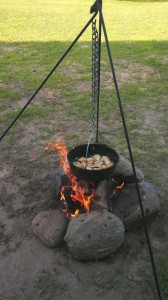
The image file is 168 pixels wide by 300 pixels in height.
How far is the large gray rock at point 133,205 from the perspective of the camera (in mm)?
3529

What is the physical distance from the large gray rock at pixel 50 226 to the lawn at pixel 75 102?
0.71 feet

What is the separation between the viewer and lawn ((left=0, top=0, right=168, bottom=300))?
4445mm

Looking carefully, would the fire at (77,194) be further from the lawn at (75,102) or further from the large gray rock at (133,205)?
the lawn at (75,102)

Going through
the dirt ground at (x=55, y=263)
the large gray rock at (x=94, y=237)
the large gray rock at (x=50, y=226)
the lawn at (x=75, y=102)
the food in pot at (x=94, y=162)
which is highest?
the food in pot at (x=94, y=162)

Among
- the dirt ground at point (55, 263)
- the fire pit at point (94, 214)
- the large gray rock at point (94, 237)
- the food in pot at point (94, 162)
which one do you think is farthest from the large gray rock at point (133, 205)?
the food in pot at point (94, 162)

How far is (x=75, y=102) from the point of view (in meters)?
6.69

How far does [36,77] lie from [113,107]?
2282 mm

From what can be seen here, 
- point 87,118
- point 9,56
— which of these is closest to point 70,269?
point 87,118

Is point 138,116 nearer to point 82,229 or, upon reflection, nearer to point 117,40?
point 82,229

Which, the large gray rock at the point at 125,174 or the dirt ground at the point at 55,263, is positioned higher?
the large gray rock at the point at 125,174

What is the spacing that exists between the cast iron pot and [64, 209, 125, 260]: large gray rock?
38cm

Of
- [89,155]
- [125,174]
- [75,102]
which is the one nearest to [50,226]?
[89,155]

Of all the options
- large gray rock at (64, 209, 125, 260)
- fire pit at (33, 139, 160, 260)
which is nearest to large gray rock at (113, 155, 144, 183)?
fire pit at (33, 139, 160, 260)

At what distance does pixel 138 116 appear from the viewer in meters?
6.21
